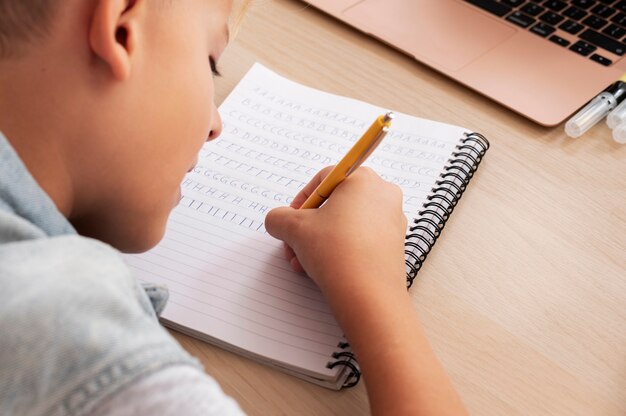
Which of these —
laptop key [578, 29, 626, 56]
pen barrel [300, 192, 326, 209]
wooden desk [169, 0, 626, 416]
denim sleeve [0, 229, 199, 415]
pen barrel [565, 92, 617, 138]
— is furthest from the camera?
laptop key [578, 29, 626, 56]

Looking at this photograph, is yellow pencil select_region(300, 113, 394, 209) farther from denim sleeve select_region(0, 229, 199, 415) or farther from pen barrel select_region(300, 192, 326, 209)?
denim sleeve select_region(0, 229, 199, 415)

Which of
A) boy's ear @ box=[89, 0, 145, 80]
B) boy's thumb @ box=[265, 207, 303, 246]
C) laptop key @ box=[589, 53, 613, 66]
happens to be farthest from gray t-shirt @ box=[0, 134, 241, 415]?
laptop key @ box=[589, 53, 613, 66]

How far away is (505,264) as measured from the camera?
667 mm

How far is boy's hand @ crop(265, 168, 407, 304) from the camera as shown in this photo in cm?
60

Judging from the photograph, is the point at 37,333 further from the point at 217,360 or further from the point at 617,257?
the point at 617,257

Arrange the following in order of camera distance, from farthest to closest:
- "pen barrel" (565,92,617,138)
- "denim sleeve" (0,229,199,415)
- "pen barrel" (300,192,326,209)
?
"pen barrel" (565,92,617,138) < "pen barrel" (300,192,326,209) < "denim sleeve" (0,229,199,415)

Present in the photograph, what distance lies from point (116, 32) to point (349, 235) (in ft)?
0.88

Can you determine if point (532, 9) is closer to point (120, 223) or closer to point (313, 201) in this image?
point (313, 201)

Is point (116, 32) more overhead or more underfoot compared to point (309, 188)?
more overhead

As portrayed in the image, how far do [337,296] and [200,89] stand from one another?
8.0 inches

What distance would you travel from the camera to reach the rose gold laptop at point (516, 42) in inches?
33.8

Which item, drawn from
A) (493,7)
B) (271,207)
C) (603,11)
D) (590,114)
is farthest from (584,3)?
(271,207)

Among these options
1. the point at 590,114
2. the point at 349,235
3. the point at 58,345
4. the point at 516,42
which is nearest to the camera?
the point at 58,345

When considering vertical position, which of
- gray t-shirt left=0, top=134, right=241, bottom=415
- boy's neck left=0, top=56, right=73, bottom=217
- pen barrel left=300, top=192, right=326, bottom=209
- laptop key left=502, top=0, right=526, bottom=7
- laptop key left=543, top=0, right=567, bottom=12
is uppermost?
laptop key left=543, top=0, right=567, bottom=12
